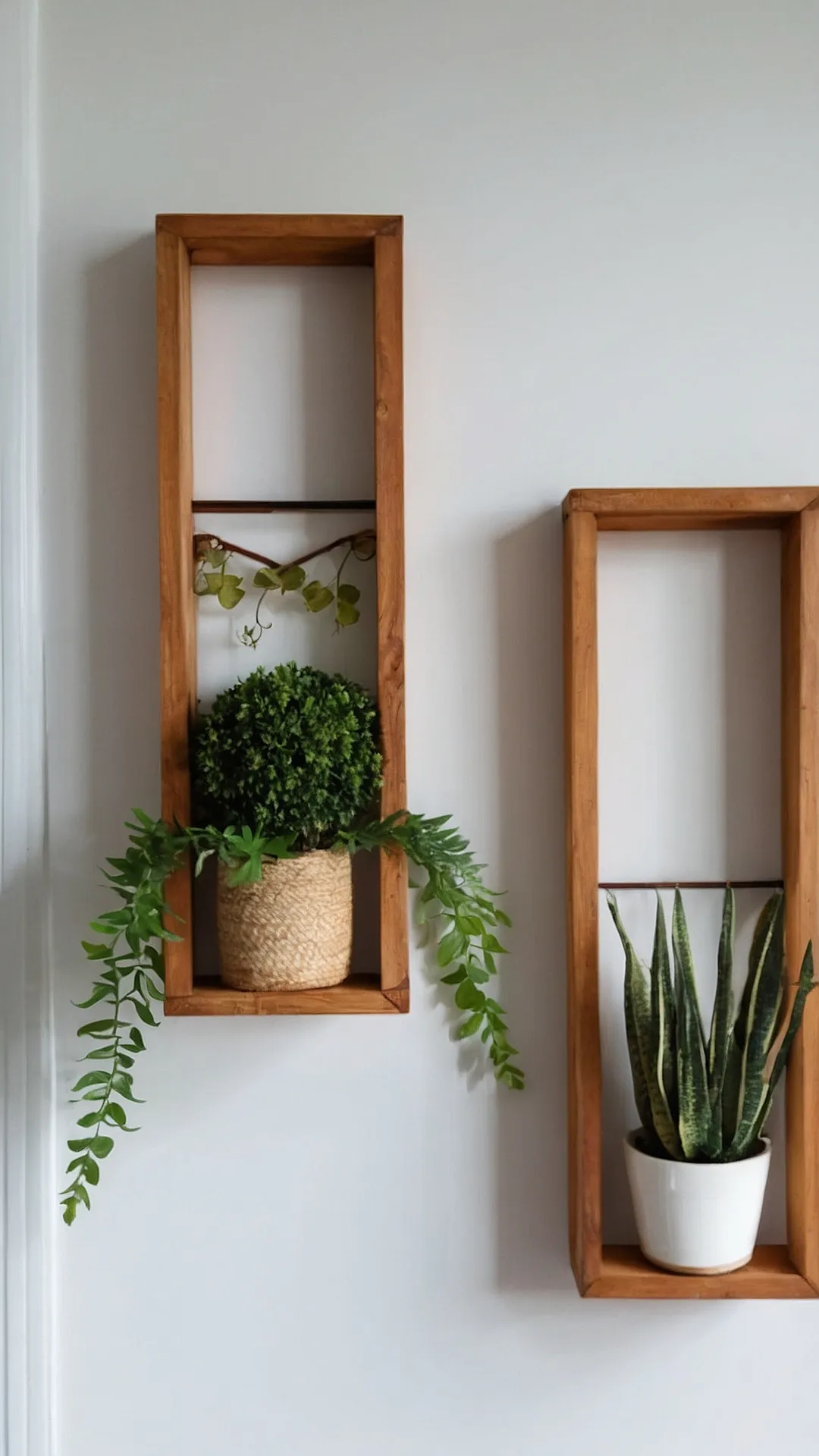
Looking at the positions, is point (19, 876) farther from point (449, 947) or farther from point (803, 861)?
point (803, 861)

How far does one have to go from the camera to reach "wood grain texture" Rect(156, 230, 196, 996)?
106 cm

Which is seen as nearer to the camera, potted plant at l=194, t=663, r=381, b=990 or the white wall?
potted plant at l=194, t=663, r=381, b=990

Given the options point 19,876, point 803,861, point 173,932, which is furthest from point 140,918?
point 803,861

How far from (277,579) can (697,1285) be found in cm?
81

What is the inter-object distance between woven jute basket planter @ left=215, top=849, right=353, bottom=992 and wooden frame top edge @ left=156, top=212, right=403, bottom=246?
0.60 m

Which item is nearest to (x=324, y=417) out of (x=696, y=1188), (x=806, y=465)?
(x=806, y=465)

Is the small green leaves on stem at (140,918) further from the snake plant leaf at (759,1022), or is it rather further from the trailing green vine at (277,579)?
the snake plant leaf at (759,1022)

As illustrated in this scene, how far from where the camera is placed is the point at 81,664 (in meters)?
1.14

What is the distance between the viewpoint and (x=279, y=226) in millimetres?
1060

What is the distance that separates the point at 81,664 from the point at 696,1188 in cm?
80

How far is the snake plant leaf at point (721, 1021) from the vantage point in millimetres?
1041

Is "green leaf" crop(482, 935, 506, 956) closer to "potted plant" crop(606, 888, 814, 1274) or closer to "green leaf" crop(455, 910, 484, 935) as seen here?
"green leaf" crop(455, 910, 484, 935)

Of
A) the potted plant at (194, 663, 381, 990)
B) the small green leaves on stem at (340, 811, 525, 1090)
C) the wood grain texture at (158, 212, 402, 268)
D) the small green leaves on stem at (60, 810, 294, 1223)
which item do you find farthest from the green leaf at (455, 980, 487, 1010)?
the wood grain texture at (158, 212, 402, 268)

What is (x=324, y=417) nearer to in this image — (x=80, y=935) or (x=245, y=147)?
(x=245, y=147)
